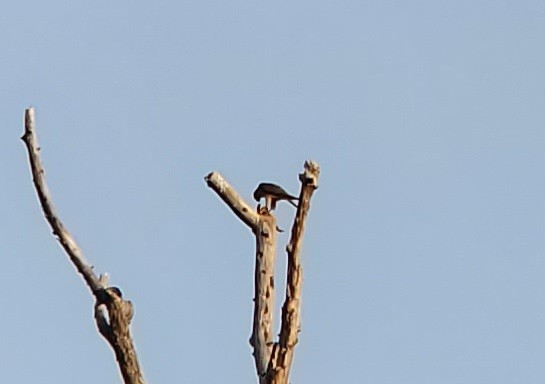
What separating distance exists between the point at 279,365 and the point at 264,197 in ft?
3.10

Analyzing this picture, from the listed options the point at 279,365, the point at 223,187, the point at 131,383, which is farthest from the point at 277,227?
the point at 131,383

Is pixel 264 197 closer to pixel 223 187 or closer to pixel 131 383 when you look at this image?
pixel 223 187

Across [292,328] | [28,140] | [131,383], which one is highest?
[28,140]

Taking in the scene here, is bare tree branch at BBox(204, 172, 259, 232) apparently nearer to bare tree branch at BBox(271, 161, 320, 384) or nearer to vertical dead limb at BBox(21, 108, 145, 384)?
bare tree branch at BBox(271, 161, 320, 384)

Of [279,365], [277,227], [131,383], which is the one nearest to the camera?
[131,383]

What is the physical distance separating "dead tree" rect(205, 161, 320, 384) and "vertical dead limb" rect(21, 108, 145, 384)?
50 centimetres

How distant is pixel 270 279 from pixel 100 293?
2.35 feet

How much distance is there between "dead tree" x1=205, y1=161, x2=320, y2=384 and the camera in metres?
4.86

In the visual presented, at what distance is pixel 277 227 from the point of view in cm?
524

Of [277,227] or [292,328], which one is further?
[277,227]

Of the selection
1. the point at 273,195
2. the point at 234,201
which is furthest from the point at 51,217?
the point at 273,195

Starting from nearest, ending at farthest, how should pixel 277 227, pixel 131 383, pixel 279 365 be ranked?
1. pixel 131 383
2. pixel 279 365
3. pixel 277 227

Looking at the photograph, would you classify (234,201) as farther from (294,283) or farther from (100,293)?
(100,293)

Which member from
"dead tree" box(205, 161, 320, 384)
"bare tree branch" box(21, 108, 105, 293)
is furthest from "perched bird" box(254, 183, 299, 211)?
"bare tree branch" box(21, 108, 105, 293)
